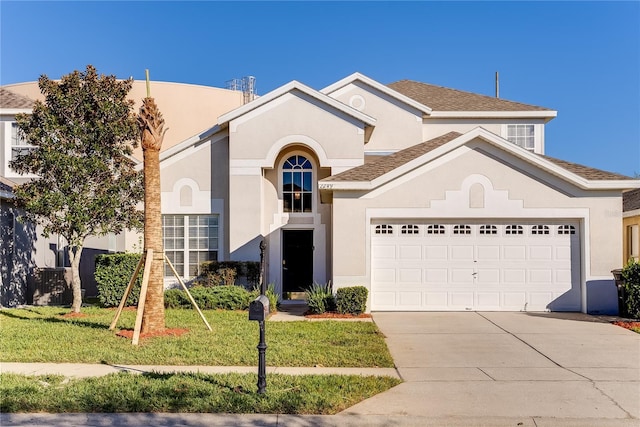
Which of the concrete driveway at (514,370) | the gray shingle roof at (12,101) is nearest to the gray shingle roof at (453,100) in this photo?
the concrete driveway at (514,370)

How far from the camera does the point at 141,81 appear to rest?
1540 inches

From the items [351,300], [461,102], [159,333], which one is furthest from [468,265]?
[461,102]

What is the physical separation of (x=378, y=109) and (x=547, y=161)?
26.7 ft

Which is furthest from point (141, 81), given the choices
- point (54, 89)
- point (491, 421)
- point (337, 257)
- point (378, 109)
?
point (491, 421)

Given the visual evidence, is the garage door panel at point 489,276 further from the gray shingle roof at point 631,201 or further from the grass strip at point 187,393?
the gray shingle roof at point 631,201

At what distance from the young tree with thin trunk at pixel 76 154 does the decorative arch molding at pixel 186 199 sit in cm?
327

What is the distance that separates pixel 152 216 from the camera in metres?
11.6

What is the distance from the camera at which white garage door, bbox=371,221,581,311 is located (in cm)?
1511

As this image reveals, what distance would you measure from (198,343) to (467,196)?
8311 mm

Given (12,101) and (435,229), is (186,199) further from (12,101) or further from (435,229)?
(435,229)

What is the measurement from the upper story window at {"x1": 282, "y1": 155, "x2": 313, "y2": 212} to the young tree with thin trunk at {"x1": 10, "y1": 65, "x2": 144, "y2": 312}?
5.50m

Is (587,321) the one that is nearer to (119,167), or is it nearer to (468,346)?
(468,346)

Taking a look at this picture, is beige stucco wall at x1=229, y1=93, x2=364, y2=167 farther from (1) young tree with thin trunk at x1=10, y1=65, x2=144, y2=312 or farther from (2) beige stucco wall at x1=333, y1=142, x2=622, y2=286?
(1) young tree with thin trunk at x1=10, y1=65, x2=144, y2=312

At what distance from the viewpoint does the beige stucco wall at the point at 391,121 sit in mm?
21203
